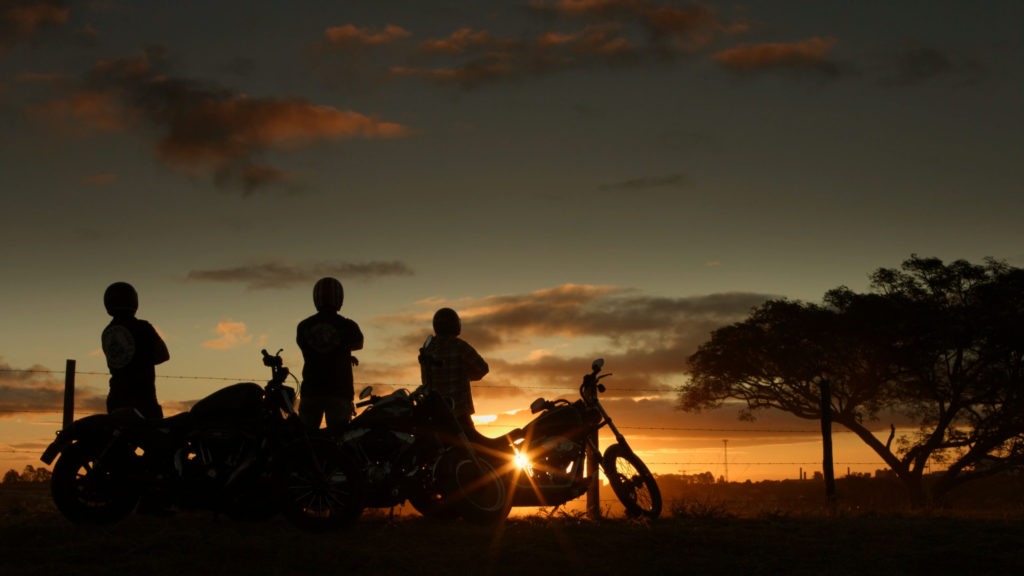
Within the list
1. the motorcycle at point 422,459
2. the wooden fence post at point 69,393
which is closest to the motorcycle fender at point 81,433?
the motorcycle at point 422,459

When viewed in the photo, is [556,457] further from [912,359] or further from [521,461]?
[912,359]

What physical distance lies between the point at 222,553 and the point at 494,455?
11.1 ft

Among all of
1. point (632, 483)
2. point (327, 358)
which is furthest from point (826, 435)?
point (327, 358)

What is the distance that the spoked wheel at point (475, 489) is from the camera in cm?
1055

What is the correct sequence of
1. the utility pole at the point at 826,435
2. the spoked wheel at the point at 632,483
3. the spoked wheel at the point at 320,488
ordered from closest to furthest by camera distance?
the spoked wheel at the point at 320,488
the spoked wheel at the point at 632,483
the utility pole at the point at 826,435

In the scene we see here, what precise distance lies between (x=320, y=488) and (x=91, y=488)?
1982mm

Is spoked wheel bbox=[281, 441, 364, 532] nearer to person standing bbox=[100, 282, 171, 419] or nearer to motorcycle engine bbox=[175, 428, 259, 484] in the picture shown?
motorcycle engine bbox=[175, 428, 259, 484]

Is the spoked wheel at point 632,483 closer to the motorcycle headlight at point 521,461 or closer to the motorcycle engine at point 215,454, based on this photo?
the motorcycle headlight at point 521,461

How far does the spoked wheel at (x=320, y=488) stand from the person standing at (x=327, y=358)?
0.87 metres

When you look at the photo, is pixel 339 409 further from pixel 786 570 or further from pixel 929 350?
pixel 929 350

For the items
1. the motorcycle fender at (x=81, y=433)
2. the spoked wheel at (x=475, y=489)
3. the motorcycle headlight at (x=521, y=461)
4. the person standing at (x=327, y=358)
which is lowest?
the spoked wheel at (x=475, y=489)

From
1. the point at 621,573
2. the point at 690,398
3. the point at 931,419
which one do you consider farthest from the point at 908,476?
the point at 621,573

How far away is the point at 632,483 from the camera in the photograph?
40.1ft

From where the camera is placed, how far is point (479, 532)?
32.5 feet
